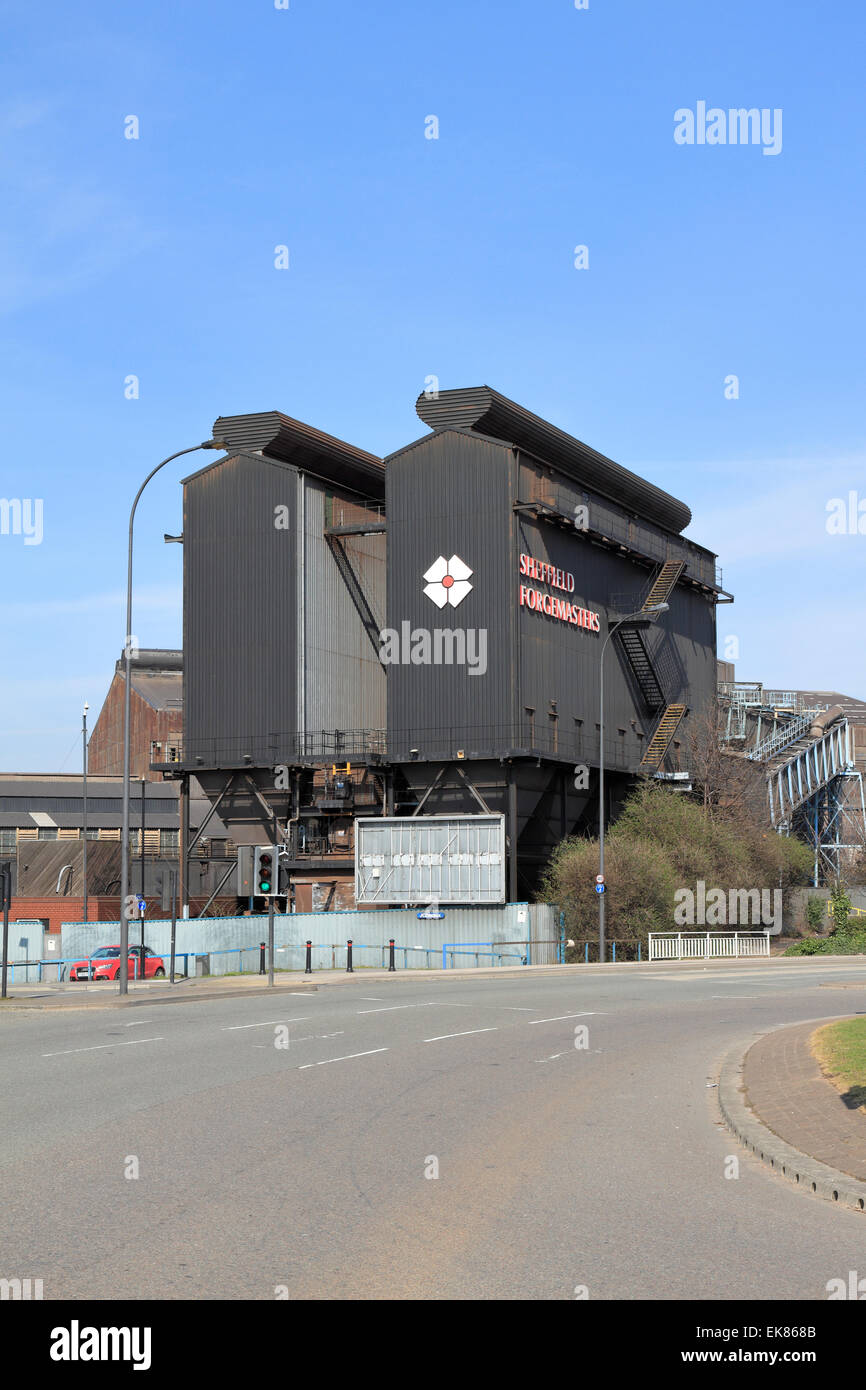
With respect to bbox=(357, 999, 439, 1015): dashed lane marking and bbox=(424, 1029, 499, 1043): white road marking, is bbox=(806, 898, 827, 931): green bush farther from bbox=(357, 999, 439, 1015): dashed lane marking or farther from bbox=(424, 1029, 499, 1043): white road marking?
bbox=(424, 1029, 499, 1043): white road marking

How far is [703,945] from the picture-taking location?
5341 cm

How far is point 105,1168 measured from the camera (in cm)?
1051

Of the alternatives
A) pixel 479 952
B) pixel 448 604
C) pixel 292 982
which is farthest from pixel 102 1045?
pixel 448 604

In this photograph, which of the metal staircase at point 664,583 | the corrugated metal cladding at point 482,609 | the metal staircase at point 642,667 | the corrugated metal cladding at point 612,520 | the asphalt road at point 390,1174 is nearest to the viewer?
the asphalt road at point 390,1174

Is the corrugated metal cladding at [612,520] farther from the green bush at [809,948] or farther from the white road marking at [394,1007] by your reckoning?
the white road marking at [394,1007]

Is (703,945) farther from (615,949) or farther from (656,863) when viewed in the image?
(615,949)

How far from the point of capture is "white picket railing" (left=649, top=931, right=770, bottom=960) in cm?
5219

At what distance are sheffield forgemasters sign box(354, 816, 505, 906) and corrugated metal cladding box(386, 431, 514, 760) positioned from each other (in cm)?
351

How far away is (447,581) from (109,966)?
73.0ft

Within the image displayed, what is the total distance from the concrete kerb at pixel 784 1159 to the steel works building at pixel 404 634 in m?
41.7

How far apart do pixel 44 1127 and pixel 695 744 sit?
2516 inches

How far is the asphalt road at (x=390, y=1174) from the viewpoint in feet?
24.6

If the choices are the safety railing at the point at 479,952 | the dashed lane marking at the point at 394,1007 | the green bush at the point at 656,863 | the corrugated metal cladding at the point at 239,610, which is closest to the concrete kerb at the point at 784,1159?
the dashed lane marking at the point at 394,1007

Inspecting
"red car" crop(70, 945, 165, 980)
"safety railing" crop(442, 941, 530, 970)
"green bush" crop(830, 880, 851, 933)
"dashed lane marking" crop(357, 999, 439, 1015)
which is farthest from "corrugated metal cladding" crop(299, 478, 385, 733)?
"dashed lane marking" crop(357, 999, 439, 1015)
